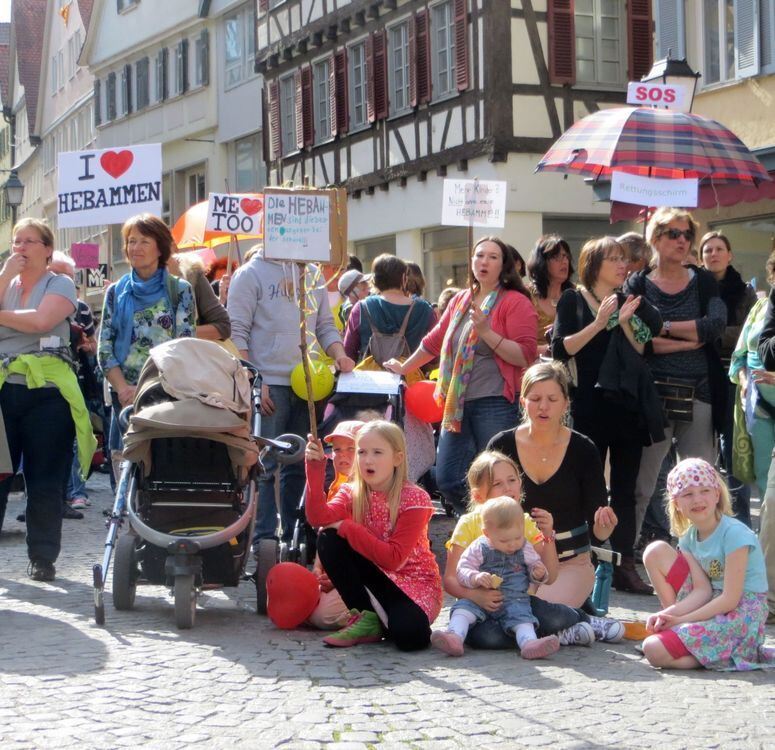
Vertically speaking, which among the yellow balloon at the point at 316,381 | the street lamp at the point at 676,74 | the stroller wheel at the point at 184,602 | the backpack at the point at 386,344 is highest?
the street lamp at the point at 676,74

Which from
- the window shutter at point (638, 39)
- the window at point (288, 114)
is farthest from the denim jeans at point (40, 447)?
the window at point (288, 114)

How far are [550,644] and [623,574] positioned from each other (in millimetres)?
2064

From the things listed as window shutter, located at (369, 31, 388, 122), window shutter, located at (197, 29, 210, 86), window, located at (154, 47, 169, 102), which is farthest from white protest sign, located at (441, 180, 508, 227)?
window, located at (154, 47, 169, 102)

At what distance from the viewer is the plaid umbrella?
11352 millimetres

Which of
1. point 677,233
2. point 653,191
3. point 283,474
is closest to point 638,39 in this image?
point 653,191

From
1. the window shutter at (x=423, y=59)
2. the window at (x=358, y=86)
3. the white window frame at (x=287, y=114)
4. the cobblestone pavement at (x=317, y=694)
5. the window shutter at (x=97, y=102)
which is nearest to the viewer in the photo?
the cobblestone pavement at (x=317, y=694)

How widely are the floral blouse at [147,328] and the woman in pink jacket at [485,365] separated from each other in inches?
60.5

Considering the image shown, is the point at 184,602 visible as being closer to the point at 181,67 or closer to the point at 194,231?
the point at 194,231

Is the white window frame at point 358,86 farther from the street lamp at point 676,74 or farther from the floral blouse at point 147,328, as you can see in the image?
the floral blouse at point 147,328

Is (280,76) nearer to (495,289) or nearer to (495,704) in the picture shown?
(495,289)

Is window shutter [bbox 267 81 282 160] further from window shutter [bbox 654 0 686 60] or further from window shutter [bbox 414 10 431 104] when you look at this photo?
window shutter [bbox 654 0 686 60]

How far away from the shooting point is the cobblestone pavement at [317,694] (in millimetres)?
5488

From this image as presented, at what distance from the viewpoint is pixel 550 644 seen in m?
6.84

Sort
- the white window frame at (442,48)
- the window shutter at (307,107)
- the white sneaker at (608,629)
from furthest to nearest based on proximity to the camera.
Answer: the window shutter at (307,107)
the white window frame at (442,48)
the white sneaker at (608,629)
